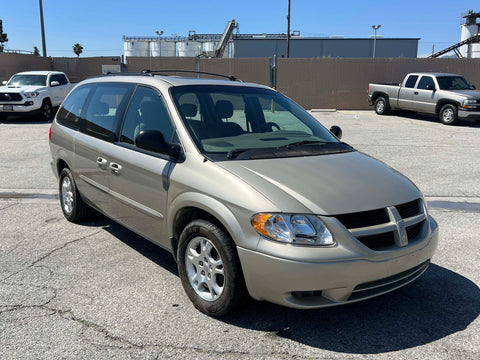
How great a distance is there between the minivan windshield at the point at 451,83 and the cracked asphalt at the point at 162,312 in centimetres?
1248

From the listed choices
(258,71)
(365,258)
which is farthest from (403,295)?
(258,71)

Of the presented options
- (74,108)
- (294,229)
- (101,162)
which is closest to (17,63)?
(74,108)

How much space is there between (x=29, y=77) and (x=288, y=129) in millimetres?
16177

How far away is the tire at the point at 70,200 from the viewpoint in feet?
17.3

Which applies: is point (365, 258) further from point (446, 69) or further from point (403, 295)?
point (446, 69)

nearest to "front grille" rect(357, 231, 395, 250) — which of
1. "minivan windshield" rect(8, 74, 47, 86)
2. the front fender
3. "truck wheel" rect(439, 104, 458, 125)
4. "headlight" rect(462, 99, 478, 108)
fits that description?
the front fender

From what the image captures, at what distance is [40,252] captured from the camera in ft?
14.9

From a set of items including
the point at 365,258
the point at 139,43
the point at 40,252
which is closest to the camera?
the point at 365,258

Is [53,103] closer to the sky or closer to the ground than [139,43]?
closer to the ground

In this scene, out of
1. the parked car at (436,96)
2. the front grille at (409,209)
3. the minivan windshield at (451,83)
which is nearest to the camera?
the front grille at (409,209)

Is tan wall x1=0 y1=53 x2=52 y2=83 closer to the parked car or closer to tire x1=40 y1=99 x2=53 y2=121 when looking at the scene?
tire x1=40 y1=99 x2=53 y2=121

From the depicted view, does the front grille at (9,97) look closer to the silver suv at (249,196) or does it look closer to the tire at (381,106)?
the silver suv at (249,196)

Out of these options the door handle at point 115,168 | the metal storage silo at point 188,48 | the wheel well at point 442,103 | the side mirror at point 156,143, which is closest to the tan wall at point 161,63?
the wheel well at point 442,103

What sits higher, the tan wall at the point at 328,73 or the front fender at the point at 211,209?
the tan wall at the point at 328,73
